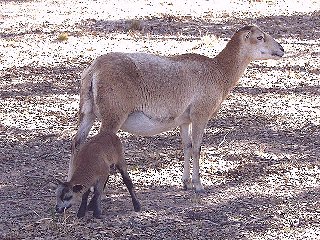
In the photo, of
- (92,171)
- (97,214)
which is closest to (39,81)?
(97,214)

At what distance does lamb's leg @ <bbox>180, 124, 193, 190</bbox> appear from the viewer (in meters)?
8.84

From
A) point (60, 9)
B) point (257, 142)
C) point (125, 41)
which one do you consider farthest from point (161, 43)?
point (257, 142)

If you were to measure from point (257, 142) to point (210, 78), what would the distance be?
2.09 metres

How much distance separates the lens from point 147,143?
10.5 metres

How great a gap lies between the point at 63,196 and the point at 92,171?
381mm

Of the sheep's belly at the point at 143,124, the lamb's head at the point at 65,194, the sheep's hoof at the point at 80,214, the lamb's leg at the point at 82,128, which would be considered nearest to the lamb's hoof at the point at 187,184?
the sheep's belly at the point at 143,124

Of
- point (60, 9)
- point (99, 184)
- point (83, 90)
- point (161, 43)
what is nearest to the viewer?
point (99, 184)

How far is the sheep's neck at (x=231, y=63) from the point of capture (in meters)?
9.11

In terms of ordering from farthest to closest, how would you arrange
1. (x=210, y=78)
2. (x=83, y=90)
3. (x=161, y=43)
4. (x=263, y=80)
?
(x=161, y=43) → (x=263, y=80) → (x=210, y=78) → (x=83, y=90)

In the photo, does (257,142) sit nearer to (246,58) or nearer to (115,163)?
(246,58)

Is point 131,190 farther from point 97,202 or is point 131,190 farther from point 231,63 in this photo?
point 231,63

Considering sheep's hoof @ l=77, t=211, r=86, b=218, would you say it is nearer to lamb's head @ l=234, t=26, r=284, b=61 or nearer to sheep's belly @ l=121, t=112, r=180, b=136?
sheep's belly @ l=121, t=112, r=180, b=136

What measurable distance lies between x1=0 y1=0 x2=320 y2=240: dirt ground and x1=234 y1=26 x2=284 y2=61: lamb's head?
1.33 metres

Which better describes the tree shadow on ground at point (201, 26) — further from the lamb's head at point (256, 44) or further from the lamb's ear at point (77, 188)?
the lamb's ear at point (77, 188)
